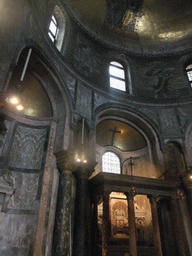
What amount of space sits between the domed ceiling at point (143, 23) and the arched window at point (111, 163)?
327 inches

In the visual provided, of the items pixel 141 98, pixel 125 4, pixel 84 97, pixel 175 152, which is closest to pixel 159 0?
pixel 125 4

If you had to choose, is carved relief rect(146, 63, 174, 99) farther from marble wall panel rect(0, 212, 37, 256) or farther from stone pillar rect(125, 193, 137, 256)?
marble wall panel rect(0, 212, 37, 256)

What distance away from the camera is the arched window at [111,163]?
39.4 feet

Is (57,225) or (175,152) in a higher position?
(175,152)

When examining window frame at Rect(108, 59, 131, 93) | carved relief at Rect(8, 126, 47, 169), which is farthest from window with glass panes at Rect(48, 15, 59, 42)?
carved relief at Rect(8, 126, 47, 169)

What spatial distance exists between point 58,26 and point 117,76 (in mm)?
4816

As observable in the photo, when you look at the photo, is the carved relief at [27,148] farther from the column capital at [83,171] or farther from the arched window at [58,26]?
the arched window at [58,26]

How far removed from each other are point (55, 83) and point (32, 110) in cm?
162

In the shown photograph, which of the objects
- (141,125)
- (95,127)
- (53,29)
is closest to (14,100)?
(95,127)

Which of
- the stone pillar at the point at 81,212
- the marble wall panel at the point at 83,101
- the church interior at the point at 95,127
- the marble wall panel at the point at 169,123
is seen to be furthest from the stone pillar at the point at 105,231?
the marble wall panel at the point at 169,123

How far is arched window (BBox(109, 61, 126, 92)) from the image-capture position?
44.0ft

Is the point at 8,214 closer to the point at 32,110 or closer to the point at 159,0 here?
the point at 32,110

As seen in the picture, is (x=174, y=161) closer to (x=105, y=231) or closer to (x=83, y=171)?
(x=83, y=171)

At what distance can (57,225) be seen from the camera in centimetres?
691
